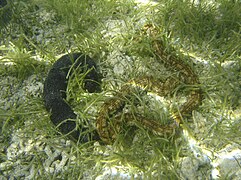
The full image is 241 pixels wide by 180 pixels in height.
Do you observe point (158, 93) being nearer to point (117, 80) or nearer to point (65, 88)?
point (117, 80)

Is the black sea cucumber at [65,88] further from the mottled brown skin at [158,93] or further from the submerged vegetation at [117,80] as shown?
the mottled brown skin at [158,93]

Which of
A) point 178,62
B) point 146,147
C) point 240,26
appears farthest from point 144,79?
point 240,26

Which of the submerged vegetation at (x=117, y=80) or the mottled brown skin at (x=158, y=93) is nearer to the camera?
the submerged vegetation at (x=117, y=80)

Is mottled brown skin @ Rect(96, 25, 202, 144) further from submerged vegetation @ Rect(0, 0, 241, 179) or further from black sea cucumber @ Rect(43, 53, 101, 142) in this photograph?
black sea cucumber @ Rect(43, 53, 101, 142)

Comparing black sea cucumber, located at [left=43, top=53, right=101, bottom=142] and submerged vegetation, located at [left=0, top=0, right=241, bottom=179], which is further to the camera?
black sea cucumber, located at [left=43, top=53, right=101, bottom=142]

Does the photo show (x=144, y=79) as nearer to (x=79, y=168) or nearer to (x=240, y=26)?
(x=79, y=168)

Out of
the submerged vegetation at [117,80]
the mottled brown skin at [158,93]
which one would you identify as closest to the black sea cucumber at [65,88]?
the submerged vegetation at [117,80]

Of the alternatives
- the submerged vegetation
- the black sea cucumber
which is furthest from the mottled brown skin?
the black sea cucumber

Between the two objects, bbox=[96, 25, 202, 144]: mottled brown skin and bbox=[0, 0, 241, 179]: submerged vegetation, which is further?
bbox=[96, 25, 202, 144]: mottled brown skin

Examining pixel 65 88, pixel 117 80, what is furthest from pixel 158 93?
pixel 65 88
